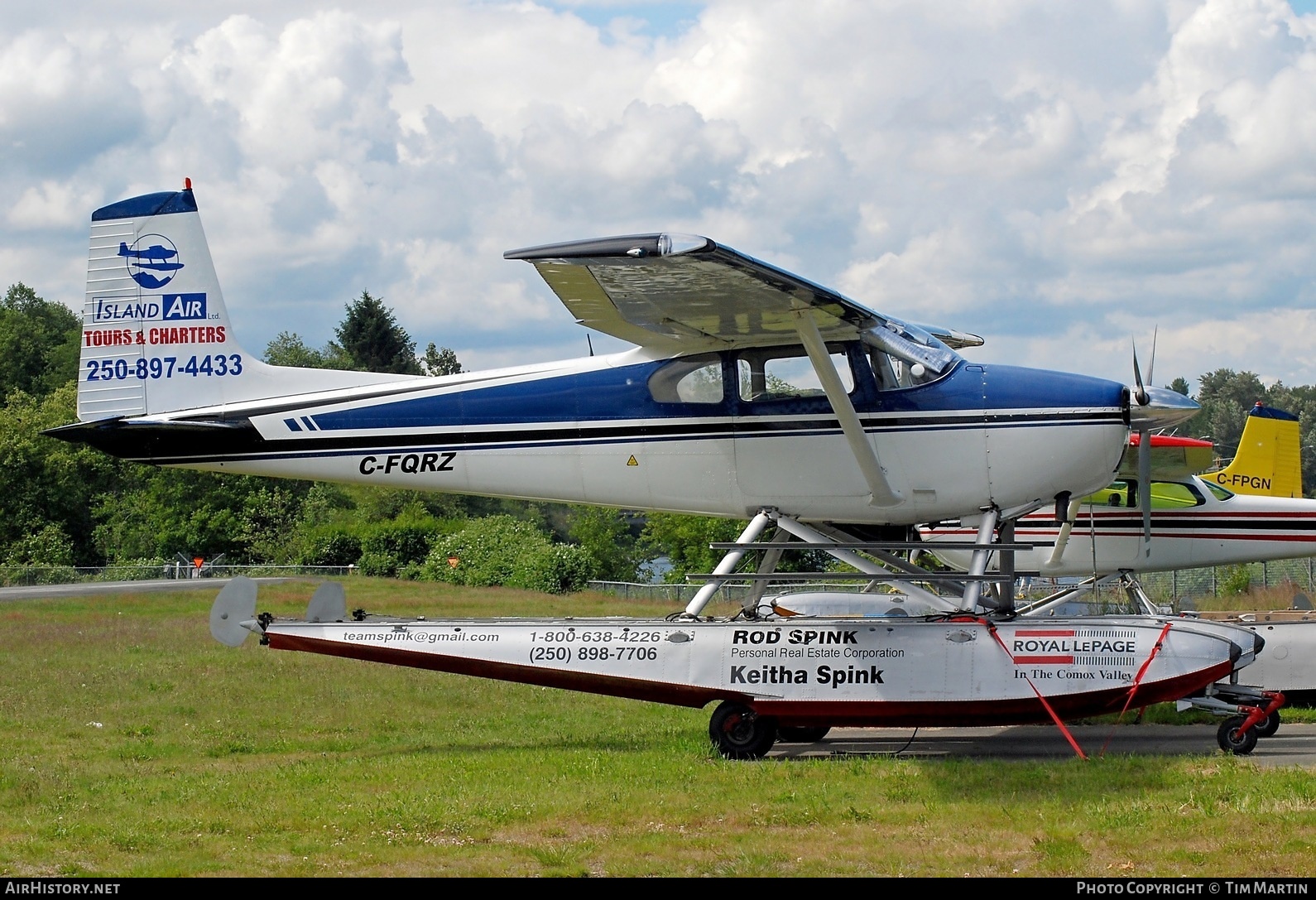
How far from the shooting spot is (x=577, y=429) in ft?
36.6

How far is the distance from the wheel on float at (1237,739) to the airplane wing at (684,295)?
426 centimetres

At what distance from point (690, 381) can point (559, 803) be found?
4.09 metres

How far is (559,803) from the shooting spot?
8219mm

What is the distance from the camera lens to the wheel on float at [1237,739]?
10000 mm

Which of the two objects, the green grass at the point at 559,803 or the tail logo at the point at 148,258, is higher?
the tail logo at the point at 148,258

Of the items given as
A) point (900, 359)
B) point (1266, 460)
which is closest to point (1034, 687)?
point (900, 359)

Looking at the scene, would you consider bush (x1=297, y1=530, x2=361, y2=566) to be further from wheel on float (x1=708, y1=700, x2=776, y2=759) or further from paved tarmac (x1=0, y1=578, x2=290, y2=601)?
wheel on float (x1=708, y1=700, x2=776, y2=759)

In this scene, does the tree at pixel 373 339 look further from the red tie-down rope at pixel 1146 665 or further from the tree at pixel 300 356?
the red tie-down rope at pixel 1146 665

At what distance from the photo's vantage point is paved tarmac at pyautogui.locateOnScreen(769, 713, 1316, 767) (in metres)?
10.4

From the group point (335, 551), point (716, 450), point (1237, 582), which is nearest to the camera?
point (716, 450)

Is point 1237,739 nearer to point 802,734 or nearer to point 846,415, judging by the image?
point 802,734

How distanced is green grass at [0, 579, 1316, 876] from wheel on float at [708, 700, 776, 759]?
0.17 m

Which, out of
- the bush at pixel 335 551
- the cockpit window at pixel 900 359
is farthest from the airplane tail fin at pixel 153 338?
the bush at pixel 335 551

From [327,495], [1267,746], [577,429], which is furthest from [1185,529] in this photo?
[327,495]
